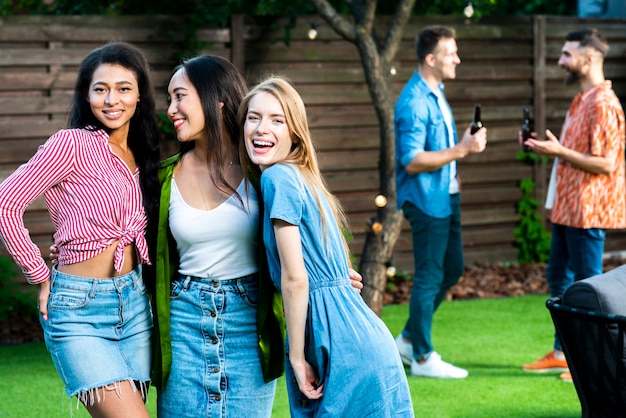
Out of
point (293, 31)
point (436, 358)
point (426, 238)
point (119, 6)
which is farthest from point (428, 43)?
point (119, 6)

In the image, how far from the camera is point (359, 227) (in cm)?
929

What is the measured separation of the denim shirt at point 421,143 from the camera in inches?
245

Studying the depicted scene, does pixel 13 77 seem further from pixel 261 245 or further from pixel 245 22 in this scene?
pixel 261 245

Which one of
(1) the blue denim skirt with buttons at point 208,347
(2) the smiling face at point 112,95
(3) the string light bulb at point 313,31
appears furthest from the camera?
(3) the string light bulb at point 313,31

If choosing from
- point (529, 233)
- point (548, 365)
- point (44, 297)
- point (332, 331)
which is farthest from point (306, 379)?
point (529, 233)

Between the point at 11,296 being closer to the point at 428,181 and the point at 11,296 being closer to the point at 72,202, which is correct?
the point at 428,181

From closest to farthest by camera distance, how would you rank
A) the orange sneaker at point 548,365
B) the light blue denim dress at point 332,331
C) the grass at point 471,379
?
the light blue denim dress at point 332,331 → the grass at point 471,379 → the orange sneaker at point 548,365

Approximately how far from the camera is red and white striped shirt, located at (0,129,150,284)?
326cm

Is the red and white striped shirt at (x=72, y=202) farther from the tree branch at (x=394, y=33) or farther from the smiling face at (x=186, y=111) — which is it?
the tree branch at (x=394, y=33)

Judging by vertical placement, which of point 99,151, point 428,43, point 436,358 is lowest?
point 436,358

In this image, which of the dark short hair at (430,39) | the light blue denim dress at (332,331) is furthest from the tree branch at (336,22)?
the light blue denim dress at (332,331)

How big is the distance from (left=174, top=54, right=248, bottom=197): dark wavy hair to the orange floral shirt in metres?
3.33

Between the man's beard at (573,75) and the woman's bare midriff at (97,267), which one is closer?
the woman's bare midriff at (97,267)

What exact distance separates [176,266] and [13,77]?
4.91m
